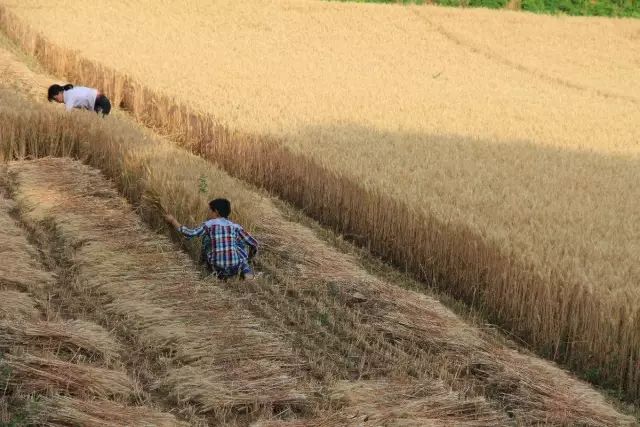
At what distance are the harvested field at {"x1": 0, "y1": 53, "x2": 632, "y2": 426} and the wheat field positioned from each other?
2.02 ft

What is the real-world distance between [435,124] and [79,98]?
491 cm

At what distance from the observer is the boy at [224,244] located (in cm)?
795

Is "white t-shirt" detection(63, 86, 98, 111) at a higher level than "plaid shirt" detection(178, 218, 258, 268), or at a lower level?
higher

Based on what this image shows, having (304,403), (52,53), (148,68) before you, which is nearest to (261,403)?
(304,403)

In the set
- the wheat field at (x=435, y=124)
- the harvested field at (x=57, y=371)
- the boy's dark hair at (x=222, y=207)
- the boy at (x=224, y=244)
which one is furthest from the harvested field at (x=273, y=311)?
the wheat field at (x=435, y=124)

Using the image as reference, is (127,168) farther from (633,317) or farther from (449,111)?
(449,111)

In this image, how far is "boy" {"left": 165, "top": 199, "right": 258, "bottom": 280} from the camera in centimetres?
795

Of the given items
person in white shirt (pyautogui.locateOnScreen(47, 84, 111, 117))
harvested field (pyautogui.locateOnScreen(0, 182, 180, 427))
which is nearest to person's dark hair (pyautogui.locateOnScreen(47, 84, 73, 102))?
person in white shirt (pyautogui.locateOnScreen(47, 84, 111, 117))

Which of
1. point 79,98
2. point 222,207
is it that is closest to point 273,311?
point 222,207

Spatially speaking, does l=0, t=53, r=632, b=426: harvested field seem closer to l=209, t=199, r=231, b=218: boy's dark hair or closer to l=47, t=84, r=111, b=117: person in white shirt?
l=209, t=199, r=231, b=218: boy's dark hair

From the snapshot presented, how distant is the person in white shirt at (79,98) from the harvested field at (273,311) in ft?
11.3

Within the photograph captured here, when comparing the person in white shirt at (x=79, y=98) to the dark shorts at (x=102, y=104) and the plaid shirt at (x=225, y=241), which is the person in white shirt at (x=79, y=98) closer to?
the dark shorts at (x=102, y=104)

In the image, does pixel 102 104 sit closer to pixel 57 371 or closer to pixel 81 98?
pixel 81 98

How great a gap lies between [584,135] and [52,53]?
9.84 metres
